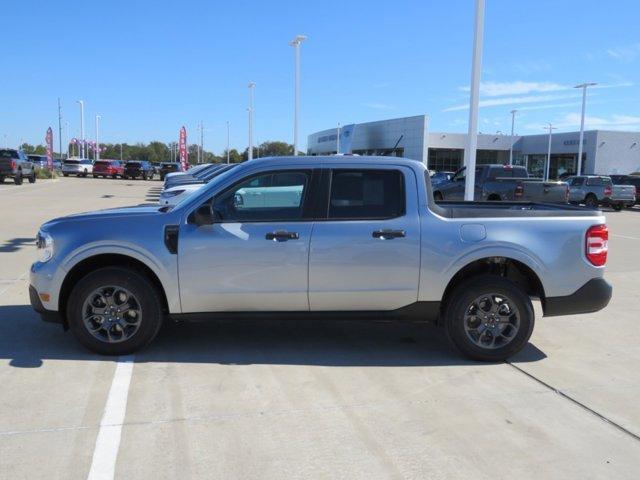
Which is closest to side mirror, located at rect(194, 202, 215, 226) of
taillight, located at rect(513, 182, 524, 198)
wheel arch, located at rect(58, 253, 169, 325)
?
wheel arch, located at rect(58, 253, 169, 325)

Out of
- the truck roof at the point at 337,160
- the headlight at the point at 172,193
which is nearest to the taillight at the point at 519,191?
the headlight at the point at 172,193

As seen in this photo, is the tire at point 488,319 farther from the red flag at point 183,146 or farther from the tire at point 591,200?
the red flag at point 183,146

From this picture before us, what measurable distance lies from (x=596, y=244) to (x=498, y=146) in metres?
74.3

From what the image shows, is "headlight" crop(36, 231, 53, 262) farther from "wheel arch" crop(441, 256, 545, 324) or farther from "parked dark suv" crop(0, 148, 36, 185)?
"parked dark suv" crop(0, 148, 36, 185)

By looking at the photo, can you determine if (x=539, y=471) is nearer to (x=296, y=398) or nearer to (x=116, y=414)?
(x=296, y=398)

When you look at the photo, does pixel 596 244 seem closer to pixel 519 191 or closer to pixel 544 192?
pixel 519 191

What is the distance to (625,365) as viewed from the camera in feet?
17.5

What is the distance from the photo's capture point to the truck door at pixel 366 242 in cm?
507

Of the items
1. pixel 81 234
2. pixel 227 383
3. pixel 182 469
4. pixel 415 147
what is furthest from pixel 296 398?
pixel 415 147

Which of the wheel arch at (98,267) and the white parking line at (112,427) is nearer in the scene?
the white parking line at (112,427)

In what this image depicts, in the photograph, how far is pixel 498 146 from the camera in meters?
75.8

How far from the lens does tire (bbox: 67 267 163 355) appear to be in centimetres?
508

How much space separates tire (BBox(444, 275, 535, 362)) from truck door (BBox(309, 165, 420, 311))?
16.1 inches

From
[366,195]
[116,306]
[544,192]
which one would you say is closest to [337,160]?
[366,195]
